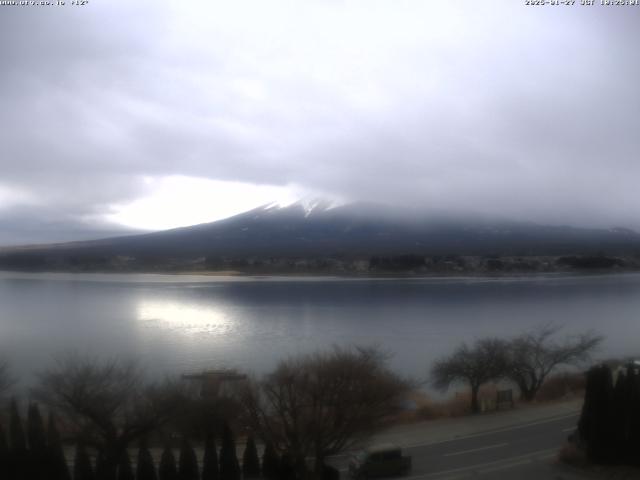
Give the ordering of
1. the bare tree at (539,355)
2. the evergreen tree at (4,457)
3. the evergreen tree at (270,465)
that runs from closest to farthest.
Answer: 1. the evergreen tree at (4,457)
2. the evergreen tree at (270,465)
3. the bare tree at (539,355)

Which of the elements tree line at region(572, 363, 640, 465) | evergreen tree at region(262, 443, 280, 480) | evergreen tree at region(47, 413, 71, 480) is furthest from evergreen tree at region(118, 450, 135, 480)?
tree line at region(572, 363, 640, 465)

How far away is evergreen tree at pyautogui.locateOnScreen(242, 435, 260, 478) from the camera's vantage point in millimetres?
3540

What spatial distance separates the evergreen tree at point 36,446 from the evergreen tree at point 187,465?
74 cm

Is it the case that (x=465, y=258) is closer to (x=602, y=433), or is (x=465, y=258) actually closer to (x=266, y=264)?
(x=266, y=264)

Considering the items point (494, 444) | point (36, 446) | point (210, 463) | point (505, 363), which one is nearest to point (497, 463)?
point (494, 444)

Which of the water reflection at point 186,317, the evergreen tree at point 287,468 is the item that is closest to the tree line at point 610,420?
the evergreen tree at point 287,468

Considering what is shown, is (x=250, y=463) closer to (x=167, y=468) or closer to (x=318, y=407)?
(x=167, y=468)

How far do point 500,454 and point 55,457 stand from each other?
287 cm

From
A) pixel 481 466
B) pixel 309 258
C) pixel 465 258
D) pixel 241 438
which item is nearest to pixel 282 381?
pixel 241 438

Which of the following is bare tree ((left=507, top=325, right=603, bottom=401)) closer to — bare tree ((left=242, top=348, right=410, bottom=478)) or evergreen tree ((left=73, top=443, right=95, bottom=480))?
bare tree ((left=242, top=348, right=410, bottom=478))

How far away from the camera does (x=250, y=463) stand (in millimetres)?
3561

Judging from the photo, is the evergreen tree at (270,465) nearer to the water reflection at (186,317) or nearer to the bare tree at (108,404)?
the bare tree at (108,404)

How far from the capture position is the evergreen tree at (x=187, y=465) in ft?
11.0

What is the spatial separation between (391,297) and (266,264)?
4898mm
